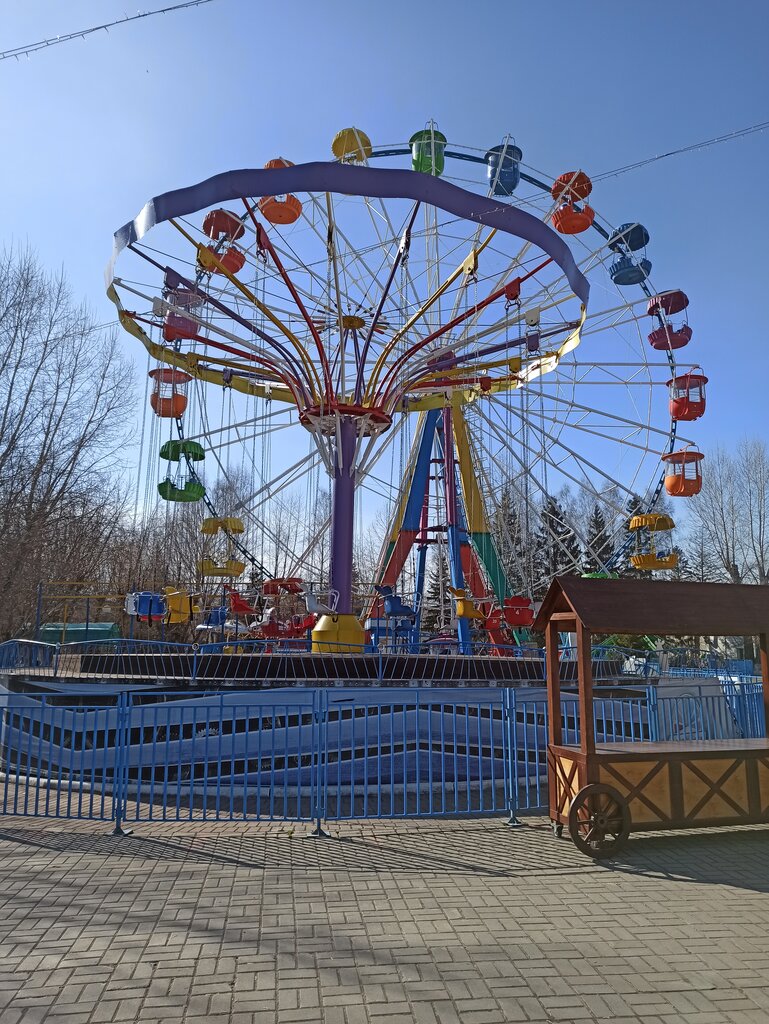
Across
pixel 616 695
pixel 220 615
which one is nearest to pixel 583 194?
pixel 616 695

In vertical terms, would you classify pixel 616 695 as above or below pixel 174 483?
below

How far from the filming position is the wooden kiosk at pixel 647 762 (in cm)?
667

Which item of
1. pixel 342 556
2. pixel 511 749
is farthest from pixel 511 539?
pixel 511 749

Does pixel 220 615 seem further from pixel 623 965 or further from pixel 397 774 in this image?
pixel 623 965

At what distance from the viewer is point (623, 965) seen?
425 cm

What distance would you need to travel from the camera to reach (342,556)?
1554 centimetres

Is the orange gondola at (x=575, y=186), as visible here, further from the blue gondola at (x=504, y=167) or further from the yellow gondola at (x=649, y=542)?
the yellow gondola at (x=649, y=542)

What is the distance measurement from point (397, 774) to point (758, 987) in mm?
6672

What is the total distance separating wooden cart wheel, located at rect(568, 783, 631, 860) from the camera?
6516mm

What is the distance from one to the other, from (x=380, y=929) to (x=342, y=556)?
10.9m

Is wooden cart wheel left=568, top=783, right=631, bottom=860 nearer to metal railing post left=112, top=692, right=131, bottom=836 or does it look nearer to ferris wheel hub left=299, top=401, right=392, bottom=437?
metal railing post left=112, top=692, right=131, bottom=836

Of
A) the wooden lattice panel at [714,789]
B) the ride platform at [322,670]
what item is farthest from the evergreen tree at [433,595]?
the wooden lattice panel at [714,789]

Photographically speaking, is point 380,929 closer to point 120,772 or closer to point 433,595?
point 120,772

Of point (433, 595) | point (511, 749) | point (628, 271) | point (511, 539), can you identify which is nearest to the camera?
point (511, 749)
